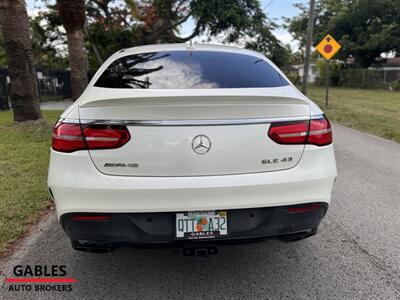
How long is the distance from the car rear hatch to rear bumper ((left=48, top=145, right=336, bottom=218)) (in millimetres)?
55

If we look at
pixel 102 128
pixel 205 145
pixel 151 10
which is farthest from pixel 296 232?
pixel 151 10

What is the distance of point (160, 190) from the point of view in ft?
7.11

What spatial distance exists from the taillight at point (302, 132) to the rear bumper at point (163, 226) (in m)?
0.43

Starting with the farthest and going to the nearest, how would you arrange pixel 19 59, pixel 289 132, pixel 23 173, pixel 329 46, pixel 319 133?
pixel 329 46 < pixel 19 59 < pixel 23 173 < pixel 319 133 < pixel 289 132

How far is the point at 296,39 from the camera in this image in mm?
37000

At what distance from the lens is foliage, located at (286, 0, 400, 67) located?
30.5m

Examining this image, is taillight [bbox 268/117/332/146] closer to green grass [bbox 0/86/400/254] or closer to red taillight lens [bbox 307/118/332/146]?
red taillight lens [bbox 307/118/332/146]

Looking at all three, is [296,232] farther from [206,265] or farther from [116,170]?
[116,170]

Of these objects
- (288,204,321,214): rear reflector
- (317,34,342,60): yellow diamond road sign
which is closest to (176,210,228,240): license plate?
(288,204,321,214): rear reflector

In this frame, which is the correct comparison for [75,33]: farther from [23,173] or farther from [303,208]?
[303,208]

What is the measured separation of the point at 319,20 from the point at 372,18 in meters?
4.90

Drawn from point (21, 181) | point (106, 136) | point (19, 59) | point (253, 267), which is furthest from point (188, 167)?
point (19, 59)

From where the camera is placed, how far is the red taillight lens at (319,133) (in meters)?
2.37

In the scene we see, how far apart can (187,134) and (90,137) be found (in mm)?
588
